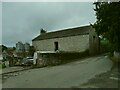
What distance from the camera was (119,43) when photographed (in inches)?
925

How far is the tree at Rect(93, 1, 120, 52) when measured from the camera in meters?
20.6

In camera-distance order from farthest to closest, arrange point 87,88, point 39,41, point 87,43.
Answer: point 39,41
point 87,43
point 87,88

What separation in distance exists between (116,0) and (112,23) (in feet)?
7.63

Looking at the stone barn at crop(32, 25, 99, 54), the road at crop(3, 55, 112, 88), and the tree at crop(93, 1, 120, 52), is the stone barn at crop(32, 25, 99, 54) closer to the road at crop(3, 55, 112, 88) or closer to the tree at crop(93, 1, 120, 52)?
the tree at crop(93, 1, 120, 52)

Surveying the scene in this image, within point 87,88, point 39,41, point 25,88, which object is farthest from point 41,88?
point 39,41

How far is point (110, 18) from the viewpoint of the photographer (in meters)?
21.7

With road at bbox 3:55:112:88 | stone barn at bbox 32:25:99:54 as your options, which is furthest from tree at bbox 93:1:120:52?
stone barn at bbox 32:25:99:54

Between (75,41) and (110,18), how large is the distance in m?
23.9

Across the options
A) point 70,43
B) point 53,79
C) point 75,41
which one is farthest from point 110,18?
point 70,43

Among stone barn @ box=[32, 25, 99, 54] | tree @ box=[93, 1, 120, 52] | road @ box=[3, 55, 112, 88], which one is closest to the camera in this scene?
road @ box=[3, 55, 112, 88]

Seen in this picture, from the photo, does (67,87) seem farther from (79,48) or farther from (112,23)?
(79,48)

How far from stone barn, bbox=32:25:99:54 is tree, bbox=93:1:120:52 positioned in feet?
61.4

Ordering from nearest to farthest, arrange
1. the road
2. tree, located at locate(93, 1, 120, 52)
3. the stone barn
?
the road
tree, located at locate(93, 1, 120, 52)
the stone barn

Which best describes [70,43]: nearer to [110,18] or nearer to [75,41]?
[75,41]
